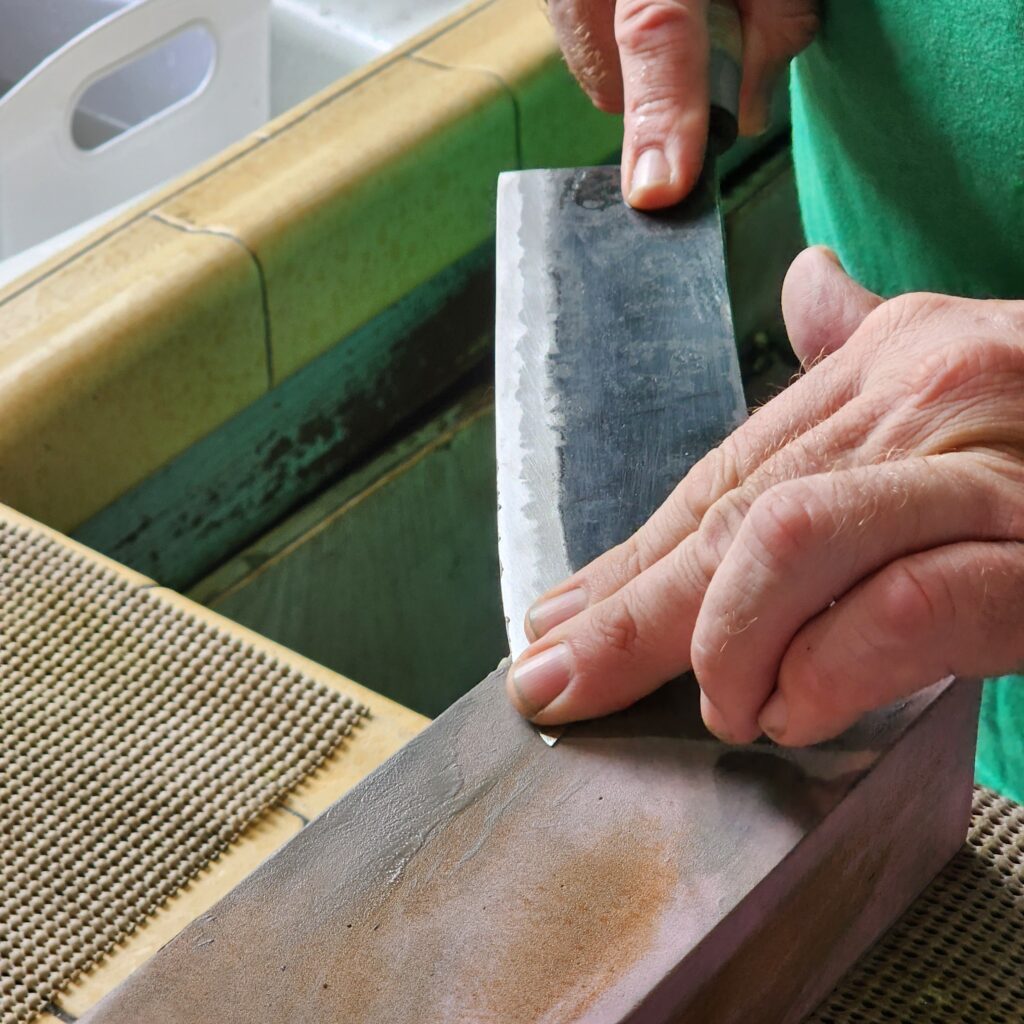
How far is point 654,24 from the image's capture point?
0.81 meters

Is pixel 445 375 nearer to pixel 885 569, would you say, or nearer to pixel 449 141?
pixel 449 141

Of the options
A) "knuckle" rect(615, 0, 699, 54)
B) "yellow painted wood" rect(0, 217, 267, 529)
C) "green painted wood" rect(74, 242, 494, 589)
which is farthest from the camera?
"green painted wood" rect(74, 242, 494, 589)

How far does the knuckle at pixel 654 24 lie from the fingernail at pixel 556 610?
39cm

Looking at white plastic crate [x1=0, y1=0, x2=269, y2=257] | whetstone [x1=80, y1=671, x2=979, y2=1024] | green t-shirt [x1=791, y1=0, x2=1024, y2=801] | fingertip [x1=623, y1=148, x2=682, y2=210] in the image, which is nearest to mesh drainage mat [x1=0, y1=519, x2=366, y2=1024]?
whetstone [x1=80, y1=671, x2=979, y2=1024]

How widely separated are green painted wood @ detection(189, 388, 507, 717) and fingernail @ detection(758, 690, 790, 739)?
0.79 m

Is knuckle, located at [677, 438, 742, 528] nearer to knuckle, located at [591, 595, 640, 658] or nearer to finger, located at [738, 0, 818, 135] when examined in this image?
knuckle, located at [591, 595, 640, 658]

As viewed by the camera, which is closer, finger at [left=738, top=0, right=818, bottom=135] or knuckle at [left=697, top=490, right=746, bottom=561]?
knuckle at [left=697, top=490, right=746, bottom=561]

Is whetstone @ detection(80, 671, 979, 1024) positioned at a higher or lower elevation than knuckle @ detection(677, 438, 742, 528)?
lower

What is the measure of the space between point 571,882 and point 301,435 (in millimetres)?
832

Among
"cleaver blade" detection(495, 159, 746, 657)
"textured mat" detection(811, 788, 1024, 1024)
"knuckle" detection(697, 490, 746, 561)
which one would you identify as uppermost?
"knuckle" detection(697, 490, 746, 561)

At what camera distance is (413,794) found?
1.74 feet

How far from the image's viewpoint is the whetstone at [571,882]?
0.47m

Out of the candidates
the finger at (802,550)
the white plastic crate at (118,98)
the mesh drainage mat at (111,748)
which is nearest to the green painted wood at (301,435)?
the mesh drainage mat at (111,748)

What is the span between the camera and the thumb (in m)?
0.67
